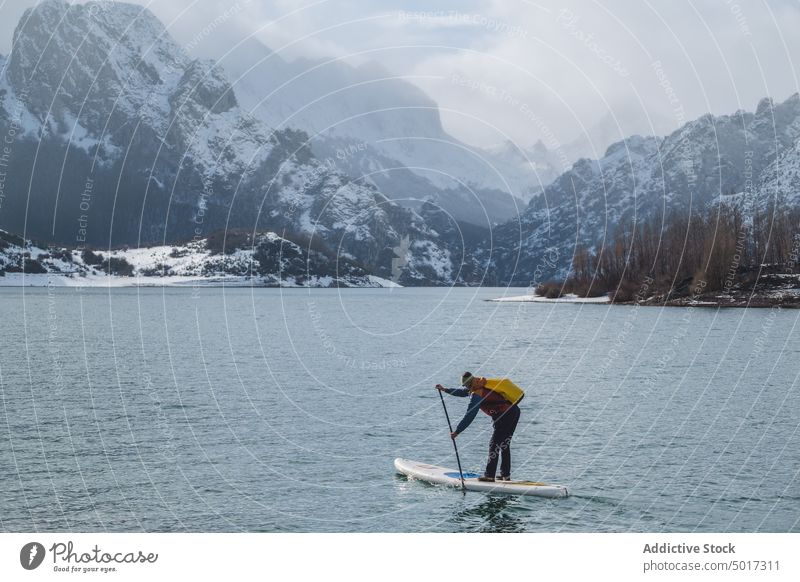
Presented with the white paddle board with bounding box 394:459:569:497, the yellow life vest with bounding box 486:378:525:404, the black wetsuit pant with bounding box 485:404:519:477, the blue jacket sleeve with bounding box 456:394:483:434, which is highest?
the yellow life vest with bounding box 486:378:525:404

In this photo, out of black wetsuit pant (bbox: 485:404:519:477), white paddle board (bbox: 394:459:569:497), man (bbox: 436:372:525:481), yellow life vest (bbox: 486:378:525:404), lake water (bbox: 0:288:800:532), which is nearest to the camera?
lake water (bbox: 0:288:800:532)

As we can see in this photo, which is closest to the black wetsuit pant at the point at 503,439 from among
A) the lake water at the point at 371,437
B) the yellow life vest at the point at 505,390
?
the yellow life vest at the point at 505,390

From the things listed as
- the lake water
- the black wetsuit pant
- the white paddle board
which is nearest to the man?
the black wetsuit pant

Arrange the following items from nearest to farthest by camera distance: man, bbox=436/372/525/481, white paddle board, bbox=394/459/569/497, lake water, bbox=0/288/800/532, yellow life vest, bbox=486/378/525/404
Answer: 1. lake water, bbox=0/288/800/532
2. man, bbox=436/372/525/481
3. yellow life vest, bbox=486/378/525/404
4. white paddle board, bbox=394/459/569/497

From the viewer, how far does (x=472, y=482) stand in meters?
33.6

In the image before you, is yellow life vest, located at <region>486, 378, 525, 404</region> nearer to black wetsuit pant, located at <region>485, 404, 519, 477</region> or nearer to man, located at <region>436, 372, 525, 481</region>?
man, located at <region>436, 372, 525, 481</region>

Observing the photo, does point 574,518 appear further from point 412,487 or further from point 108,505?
point 108,505

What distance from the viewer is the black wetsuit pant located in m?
32.9

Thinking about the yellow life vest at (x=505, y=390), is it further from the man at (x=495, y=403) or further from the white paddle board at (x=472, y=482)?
the white paddle board at (x=472, y=482)

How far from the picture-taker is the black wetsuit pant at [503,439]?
108 ft

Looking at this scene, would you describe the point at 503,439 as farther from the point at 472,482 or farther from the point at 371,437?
the point at 371,437

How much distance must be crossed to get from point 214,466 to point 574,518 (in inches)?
641

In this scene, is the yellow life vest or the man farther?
the yellow life vest

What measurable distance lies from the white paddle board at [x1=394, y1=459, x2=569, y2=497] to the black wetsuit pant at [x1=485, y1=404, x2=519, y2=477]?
79 cm
